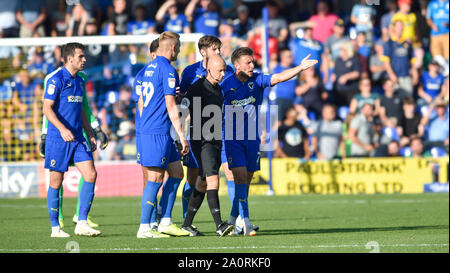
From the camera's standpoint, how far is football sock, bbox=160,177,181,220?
34.1 ft

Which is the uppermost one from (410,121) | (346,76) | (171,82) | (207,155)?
(346,76)

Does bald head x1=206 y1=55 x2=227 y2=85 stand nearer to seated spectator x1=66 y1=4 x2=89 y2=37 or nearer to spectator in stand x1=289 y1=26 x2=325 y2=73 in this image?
spectator in stand x1=289 y1=26 x2=325 y2=73

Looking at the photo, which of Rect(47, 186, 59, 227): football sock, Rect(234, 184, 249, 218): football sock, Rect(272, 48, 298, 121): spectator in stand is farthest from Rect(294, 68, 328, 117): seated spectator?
Rect(47, 186, 59, 227): football sock

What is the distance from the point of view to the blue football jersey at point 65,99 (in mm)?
10320

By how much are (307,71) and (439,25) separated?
11.1ft

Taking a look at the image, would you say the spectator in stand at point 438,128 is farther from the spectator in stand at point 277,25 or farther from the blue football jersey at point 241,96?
the blue football jersey at point 241,96

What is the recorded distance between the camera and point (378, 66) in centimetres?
2078

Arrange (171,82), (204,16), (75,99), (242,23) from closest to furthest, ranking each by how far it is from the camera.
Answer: (171,82) < (75,99) < (204,16) < (242,23)

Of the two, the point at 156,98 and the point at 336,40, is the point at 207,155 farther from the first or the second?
the point at 336,40

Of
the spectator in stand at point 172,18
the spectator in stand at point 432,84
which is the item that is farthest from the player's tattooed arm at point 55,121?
the spectator in stand at point 432,84

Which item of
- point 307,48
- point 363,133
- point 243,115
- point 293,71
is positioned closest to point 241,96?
point 243,115

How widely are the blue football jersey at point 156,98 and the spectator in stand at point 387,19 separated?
1220 centimetres

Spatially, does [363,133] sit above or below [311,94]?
below
